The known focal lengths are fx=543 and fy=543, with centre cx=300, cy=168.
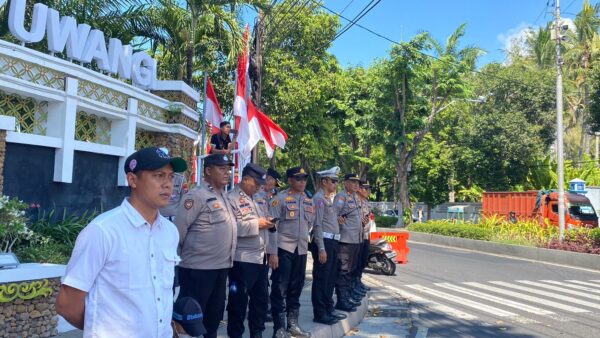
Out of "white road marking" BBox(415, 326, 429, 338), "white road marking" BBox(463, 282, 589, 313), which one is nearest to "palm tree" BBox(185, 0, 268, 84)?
"white road marking" BBox(463, 282, 589, 313)

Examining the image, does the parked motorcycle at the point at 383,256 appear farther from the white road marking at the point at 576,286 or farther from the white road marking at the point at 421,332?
the white road marking at the point at 421,332

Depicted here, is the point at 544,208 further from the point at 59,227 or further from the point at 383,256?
the point at 59,227

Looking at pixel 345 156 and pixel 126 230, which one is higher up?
pixel 345 156

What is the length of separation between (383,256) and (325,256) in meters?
6.38

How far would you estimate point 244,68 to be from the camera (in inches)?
505

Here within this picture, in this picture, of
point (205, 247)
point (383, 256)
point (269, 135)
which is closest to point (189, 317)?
point (205, 247)

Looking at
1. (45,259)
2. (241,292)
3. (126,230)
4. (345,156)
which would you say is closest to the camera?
(126,230)

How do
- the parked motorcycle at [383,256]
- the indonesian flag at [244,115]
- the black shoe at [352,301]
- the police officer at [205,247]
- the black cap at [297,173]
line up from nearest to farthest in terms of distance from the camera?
the police officer at [205,247] < the black cap at [297,173] < the black shoe at [352,301] < the indonesian flag at [244,115] < the parked motorcycle at [383,256]

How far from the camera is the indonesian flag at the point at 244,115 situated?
11.6 metres

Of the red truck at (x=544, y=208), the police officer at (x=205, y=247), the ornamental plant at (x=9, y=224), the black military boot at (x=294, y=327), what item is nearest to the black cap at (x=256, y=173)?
the police officer at (x=205, y=247)

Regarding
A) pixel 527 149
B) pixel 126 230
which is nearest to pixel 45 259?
pixel 126 230

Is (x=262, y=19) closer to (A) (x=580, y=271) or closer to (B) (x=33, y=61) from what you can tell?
(B) (x=33, y=61)

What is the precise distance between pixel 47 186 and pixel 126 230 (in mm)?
6168

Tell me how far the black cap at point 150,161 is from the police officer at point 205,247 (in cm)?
169
